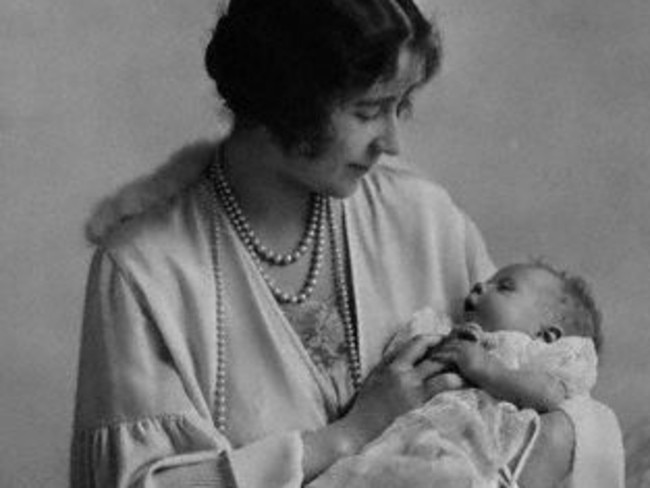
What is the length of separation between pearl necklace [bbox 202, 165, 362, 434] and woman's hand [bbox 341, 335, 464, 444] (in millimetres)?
55

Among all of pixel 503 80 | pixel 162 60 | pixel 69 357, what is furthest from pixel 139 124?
pixel 503 80

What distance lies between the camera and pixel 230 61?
5.44 ft

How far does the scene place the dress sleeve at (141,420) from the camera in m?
1.59

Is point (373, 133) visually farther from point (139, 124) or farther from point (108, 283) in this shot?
point (139, 124)

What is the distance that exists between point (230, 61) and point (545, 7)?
2.87 ft

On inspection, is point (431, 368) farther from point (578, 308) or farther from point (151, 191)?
point (151, 191)

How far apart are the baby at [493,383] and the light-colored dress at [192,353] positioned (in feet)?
0.19

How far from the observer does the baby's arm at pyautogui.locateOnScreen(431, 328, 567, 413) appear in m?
1.62

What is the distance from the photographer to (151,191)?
5.55ft

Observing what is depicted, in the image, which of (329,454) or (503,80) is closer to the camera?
(329,454)

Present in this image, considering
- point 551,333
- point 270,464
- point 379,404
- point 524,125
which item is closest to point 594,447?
point 551,333

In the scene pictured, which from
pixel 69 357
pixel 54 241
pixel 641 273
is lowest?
pixel 641 273

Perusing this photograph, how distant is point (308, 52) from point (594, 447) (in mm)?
506

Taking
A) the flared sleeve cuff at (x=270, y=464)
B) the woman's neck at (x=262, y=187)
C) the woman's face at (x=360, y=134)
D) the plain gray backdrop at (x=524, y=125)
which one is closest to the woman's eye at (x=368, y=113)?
the woman's face at (x=360, y=134)
